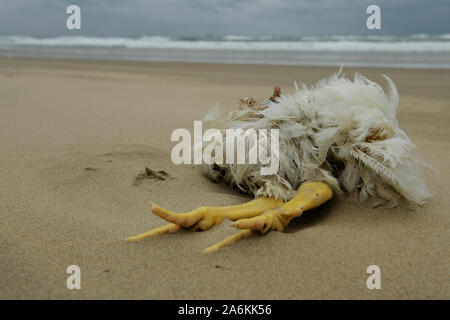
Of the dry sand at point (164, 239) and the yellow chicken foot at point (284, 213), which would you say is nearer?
the dry sand at point (164, 239)

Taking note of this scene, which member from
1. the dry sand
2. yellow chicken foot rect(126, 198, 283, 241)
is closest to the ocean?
the dry sand

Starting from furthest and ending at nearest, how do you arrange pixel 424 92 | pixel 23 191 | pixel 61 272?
pixel 424 92 → pixel 23 191 → pixel 61 272

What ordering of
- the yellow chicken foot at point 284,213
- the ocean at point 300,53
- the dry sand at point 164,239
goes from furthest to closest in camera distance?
the ocean at point 300,53 → the yellow chicken foot at point 284,213 → the dry sand at point 164,239

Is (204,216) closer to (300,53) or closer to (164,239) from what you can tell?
(164,239)

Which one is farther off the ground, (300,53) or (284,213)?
(300,53)

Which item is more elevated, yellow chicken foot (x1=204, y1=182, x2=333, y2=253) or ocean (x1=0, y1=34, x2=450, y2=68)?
ocean (x1=0, y1=34, x2=450, y2=68)

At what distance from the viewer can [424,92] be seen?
6.47m

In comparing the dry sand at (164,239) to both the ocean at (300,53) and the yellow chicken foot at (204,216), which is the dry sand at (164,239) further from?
the ocean at (300,53)

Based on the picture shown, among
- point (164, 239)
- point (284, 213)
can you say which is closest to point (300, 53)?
point (284, 213)

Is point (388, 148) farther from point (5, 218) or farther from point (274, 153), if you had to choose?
point (5, 218)

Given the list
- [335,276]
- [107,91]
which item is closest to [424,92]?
[107,91]

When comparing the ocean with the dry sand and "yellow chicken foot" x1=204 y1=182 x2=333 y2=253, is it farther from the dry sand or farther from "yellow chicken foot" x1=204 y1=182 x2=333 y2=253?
"yellow chicken foot" x1=204 y1=182 x2=333 y2=253

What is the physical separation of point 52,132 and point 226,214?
2.39 metres

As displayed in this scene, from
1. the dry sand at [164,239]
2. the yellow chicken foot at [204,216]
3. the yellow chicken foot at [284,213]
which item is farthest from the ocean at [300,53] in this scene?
the yellow chicken foot at [204,216]
